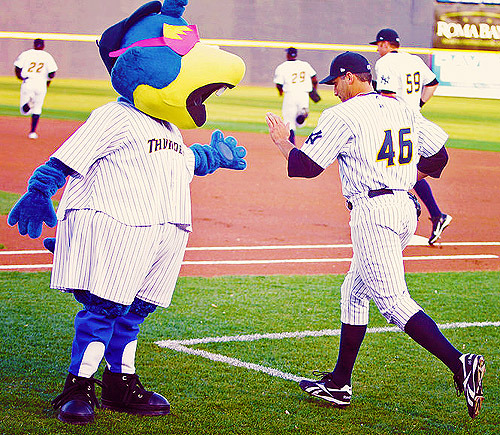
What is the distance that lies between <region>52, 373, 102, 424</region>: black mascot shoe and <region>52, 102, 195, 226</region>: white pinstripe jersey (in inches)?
30.6

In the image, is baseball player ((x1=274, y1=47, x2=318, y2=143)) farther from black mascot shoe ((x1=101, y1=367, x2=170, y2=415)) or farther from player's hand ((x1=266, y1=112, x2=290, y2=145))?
black mascot shoe ((x1=101, y1=367, x2=170, y2=415))

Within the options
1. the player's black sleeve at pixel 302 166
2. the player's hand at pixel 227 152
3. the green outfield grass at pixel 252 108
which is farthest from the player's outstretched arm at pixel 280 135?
the green outfield grass at pixel 252 108

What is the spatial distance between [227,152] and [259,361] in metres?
1.36

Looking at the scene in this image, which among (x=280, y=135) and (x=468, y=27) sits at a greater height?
(x=280, y=135)

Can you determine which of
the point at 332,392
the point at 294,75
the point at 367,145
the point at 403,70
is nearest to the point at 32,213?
the point at 367,145

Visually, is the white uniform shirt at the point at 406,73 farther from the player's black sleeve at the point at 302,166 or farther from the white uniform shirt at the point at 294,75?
the white uniform shirt at the point at 294,75

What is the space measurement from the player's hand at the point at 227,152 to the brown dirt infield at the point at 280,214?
3.34m

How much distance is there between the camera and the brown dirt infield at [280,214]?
27.7ft

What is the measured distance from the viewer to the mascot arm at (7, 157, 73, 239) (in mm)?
3686

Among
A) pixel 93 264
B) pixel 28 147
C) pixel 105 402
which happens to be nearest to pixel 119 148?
pixel 93 264

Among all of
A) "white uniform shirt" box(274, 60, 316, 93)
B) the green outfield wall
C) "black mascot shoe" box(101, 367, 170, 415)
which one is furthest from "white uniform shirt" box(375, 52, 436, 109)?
the green outfield wall

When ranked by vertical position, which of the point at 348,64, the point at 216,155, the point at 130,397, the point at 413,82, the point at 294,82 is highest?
the point at 348,64

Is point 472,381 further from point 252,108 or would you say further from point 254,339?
point 252,108

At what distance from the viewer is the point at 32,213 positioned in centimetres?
373
